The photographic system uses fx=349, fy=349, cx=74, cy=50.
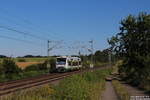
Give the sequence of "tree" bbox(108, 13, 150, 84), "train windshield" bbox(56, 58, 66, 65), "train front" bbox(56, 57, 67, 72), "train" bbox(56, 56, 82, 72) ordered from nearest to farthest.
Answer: "tree" bbox(108, 13, 150, 84)
"train windshield" bbox(56, 58, 66, 65)
"train front" bbox(56, 57, 67, 72)
"train" bbox(56, 56, 82, 72)

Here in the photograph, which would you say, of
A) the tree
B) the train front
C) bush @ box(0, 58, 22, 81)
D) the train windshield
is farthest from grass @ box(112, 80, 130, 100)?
the train front

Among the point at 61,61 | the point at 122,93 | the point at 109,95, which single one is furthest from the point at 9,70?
the point at 109,95

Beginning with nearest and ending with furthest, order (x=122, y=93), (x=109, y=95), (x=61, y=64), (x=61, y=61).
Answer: (x=109, y=95) → (x=122, y=93) → (x=61, y=64) → (x=61, y=61)

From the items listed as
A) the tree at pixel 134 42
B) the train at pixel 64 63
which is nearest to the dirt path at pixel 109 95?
the tree at pixel 134 42

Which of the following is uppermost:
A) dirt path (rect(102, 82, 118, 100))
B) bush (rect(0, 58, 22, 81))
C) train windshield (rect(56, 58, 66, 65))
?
train windshield (rect(56, 58, 66, 65))

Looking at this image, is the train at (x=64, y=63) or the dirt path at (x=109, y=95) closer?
the dirt path at (x=109, y=95)

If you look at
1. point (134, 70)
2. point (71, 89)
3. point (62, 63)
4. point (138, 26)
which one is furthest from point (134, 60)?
point (71, 89)

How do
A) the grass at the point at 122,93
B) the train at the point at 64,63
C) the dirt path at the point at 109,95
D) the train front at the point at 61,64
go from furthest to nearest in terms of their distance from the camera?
the train at the point at 64,63
the train front at the point at 61,64
the dirt path at the point at 109,95
the grass at the point at 122,93

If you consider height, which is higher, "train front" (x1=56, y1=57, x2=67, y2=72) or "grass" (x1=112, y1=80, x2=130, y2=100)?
"train front" (x1=56, y1=57, x2=67, y2=72)

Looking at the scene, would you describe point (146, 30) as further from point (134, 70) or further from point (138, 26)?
point (134, 70)

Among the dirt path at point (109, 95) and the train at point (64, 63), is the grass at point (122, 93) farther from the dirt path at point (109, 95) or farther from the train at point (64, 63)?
the train at point (64, 63)

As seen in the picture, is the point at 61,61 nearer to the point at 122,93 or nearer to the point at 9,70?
the point at 9,70

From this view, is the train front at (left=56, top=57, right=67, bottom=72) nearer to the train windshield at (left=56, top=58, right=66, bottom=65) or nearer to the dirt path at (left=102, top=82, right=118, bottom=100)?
the train windshield at (left=56, top=58, right=66, bottom=65)

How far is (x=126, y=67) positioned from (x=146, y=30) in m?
6.40
